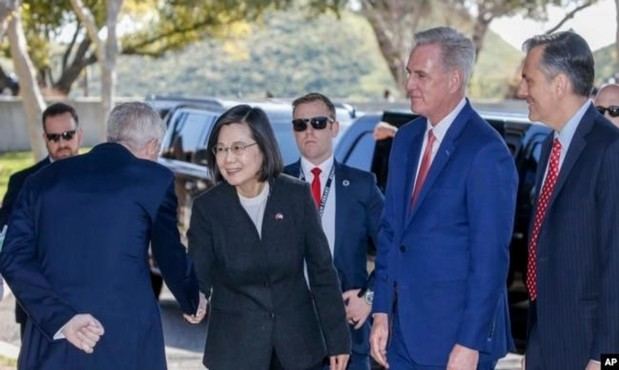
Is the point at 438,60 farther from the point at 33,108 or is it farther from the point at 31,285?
the point at 33,108

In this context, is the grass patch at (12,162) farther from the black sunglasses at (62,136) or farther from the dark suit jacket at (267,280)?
the dark suit jacket at (267,280)

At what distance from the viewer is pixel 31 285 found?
557 centimetres

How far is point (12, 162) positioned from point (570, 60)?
2814 centimetres

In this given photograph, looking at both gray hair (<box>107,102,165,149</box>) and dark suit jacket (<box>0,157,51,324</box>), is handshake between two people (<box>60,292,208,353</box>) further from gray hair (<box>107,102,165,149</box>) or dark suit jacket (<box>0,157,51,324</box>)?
dark suit jacket (<box>0,157,51,324</box>)

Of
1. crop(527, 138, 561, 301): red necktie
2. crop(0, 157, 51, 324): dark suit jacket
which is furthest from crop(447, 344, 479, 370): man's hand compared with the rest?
crop(0, 157, 51, 324): dark suit jacket

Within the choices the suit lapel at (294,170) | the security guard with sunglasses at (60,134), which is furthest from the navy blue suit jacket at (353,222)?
the security guard with sunglasses at (60,134)

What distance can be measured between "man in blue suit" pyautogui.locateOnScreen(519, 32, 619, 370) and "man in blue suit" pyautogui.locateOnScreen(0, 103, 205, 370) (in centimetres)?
160

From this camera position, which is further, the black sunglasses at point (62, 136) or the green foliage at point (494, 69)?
the green foliage at point (494, 69)

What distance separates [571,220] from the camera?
503 centimetres

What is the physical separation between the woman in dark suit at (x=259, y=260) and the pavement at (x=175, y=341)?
463cm

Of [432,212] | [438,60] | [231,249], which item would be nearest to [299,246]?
[231,249]

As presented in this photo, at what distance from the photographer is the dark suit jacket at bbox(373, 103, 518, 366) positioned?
5.43 m

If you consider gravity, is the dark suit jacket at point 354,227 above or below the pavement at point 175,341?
above

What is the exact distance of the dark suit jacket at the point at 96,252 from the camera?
18.3ft
